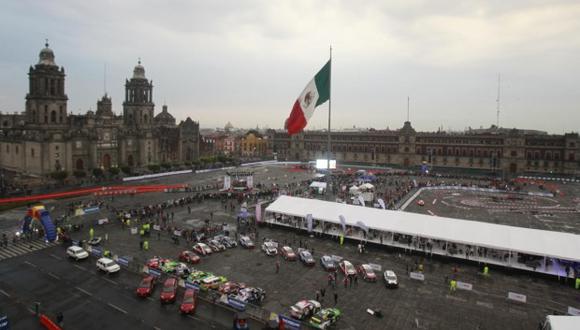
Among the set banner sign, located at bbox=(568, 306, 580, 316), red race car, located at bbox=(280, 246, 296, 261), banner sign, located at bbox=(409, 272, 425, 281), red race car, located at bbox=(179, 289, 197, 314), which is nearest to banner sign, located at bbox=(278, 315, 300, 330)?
red race car, located at bbox=(179, 289, 197, 314)

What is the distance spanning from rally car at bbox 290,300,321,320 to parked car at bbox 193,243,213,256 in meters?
12.0

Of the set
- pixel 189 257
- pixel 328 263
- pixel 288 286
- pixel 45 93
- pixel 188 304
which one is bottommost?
pixel 288 286

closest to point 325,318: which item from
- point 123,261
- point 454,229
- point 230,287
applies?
point 230,287

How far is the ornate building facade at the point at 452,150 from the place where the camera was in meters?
97.2

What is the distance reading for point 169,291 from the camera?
23156mm

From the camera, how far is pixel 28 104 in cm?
7225

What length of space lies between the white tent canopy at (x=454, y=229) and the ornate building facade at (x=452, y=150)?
74.1 m

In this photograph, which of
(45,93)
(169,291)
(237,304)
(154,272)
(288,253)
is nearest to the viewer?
(237,304)

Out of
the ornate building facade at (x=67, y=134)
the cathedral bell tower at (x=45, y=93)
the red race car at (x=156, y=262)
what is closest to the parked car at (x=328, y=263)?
the red race car at (x=156, y=262)

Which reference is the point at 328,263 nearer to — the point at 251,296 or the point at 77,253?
the point at 251,296

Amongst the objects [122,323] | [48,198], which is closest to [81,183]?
[48,198]

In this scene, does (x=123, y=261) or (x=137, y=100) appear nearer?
(x=123, y=261)

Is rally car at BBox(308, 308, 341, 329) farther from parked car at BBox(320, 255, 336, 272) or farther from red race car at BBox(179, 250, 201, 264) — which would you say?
red race car at BBox(179, 250, 201, 264)

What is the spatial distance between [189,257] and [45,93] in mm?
59569
